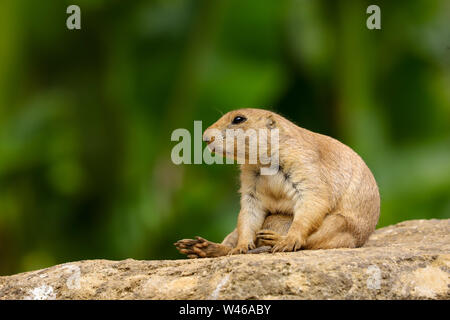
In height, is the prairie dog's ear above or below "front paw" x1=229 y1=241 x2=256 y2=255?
above

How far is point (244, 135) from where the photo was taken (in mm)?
6137

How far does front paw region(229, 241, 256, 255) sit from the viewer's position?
591 cm

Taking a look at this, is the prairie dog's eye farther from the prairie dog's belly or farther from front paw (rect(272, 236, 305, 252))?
front paw (rect(272, 236, 305, 252))

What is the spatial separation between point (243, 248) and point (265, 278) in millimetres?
1197

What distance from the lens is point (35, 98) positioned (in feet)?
34.9

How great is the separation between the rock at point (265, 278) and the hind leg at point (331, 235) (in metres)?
0.29

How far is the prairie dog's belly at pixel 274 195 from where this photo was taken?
19.9ft

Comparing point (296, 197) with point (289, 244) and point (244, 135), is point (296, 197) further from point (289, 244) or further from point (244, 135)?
point (244, 135)

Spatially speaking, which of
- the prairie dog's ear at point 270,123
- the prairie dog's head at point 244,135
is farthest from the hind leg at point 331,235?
the prairie dog's ear at point 270,123

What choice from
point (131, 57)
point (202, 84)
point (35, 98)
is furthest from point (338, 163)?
point (35, 98)

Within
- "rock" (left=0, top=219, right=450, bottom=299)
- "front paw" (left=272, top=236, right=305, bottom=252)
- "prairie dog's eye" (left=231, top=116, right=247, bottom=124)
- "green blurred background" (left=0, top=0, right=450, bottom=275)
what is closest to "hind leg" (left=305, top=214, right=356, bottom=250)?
"front paw" (left=272, top=236, right=305, bottom=252)

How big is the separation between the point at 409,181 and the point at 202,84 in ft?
9.45

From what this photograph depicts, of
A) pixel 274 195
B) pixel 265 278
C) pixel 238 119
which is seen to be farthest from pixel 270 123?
pixel 265 278

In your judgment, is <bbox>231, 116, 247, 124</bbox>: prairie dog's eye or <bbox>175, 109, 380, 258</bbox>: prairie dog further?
<bbox>231, 116, 247, 124</bbox>: prairie dog's eye
